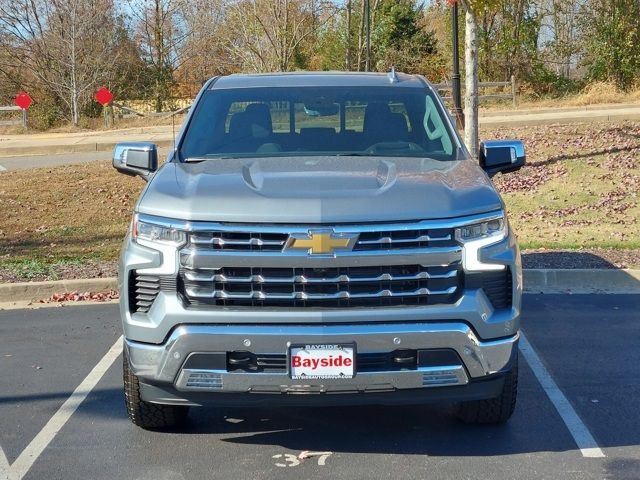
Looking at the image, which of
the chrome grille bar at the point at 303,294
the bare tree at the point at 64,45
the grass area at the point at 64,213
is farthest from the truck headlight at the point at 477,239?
the bare tree at the point at 64,45

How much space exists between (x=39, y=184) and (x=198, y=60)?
23.0m

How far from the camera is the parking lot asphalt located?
15.9ft

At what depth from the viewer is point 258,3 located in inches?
1102

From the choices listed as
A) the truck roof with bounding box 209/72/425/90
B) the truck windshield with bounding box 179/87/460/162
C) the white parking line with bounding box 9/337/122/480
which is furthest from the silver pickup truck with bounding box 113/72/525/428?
the truck roof with bounding box 209/72/425/90

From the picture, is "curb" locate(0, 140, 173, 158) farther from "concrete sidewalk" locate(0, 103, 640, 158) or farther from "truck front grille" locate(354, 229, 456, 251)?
"truck front grille" locate(354, 229, 456, 251)

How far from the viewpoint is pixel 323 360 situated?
14.7 feet

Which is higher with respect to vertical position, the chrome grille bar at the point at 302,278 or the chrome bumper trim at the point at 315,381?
the chrome grille bar at the point at 302,278

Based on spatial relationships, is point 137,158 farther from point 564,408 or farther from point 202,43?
point 202,43

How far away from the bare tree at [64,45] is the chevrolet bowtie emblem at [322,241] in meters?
30.3

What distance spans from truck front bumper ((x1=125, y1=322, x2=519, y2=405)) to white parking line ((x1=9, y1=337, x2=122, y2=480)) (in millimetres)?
885

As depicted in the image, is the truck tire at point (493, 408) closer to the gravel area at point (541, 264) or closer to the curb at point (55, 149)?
the gravel area at point (541, 264)

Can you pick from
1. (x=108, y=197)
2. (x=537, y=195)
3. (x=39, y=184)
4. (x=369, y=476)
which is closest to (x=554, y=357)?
(x=369, y=476)

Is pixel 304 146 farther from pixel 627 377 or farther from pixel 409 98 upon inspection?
pixel 627 377

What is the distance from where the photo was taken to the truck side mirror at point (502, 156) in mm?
5926
